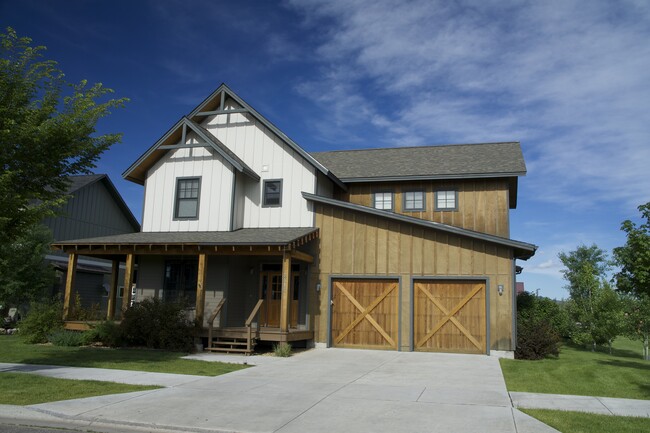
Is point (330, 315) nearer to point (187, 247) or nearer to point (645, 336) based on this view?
point (187, 247)

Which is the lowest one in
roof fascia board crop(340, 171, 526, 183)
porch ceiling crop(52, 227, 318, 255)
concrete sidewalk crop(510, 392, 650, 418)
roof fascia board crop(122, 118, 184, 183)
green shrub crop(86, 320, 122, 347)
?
concrete sidewalk crop(510, 392, 650, 418)

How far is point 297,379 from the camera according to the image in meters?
11.2

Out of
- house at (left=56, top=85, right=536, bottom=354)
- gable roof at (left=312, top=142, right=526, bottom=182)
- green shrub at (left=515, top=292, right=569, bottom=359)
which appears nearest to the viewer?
green shrub at (left=515, top=292, right=569, bottom=359)

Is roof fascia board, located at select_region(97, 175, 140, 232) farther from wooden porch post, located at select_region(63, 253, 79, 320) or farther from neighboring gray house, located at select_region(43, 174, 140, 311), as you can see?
wooden porch post, located at select_region(63, 253, 79, 320)

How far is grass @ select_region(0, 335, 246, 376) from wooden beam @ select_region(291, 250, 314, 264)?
4305 millimetres

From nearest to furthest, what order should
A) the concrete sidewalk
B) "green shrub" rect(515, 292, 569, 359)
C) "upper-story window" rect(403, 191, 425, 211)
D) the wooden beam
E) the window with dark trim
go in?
the concrete sidewalk, "green shrub" rect(515, 292, 569, 359), the wooden beam, the window with dark trim, "upper-story window" rect(403, 191, 425, 211)

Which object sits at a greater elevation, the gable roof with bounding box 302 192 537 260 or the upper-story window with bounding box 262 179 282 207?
the upper-story window with bounding box 262 179 282 207

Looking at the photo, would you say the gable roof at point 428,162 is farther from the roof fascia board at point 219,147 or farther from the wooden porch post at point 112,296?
the wooden porch post at point 112,296

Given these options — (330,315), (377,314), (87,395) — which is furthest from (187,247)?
(87,395)

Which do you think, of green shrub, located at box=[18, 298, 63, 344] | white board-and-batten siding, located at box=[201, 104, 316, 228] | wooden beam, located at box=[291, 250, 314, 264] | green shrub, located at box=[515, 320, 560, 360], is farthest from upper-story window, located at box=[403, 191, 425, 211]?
green shrub, located at box=[18, 298, 63, 344]

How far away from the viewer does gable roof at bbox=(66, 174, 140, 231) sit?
3065 centimetres

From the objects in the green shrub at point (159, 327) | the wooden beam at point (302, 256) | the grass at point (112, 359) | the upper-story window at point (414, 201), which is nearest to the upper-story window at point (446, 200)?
the upper-story window at point (414, 201)

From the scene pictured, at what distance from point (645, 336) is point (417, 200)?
10164 mm

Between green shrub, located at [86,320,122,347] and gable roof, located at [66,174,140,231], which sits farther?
gable roof, located at [66,174,140,231]
